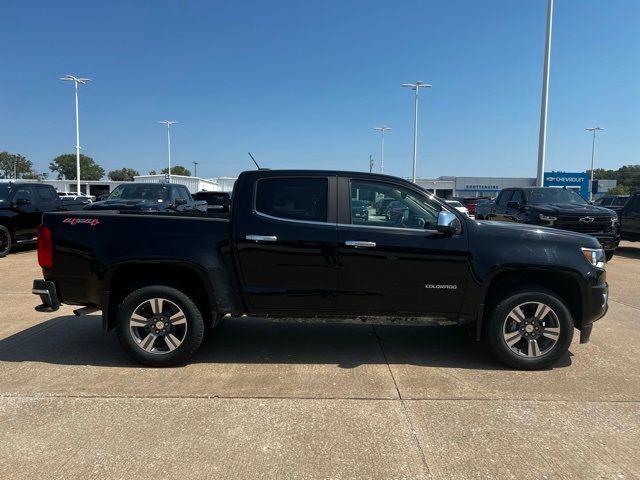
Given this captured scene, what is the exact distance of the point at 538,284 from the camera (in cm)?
479

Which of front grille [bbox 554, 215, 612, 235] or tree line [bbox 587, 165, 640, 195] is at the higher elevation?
tree line [bbox 587, 165, 640, 195]

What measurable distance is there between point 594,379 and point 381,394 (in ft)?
6.81

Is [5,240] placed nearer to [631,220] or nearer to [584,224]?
[584,224]

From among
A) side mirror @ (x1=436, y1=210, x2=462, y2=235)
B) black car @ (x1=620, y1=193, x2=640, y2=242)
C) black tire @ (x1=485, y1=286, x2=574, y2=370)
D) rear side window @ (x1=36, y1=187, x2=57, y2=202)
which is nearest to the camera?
side mirror @ (x1=436, y1=210, x2=462, y2=235)

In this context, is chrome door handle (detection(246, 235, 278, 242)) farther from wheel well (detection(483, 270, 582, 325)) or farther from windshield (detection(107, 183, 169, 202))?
windshield (detection(107, 183, 169, 202))

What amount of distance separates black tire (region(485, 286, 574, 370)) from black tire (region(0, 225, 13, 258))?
12.0 m

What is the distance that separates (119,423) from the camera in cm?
356

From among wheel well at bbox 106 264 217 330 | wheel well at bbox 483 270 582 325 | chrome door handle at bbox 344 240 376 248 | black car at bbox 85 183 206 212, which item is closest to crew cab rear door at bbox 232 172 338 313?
chrome door handle at bbox 344 240 376 248

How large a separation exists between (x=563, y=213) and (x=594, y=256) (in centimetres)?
754

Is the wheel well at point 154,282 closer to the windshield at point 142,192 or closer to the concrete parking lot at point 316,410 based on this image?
the concrete parking lot at point 316,410

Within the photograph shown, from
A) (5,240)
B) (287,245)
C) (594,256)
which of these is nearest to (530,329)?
(594,256)

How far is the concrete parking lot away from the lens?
3074 mm

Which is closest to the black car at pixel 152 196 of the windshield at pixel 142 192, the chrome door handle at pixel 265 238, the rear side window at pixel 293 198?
the windshield at pixel 142 192

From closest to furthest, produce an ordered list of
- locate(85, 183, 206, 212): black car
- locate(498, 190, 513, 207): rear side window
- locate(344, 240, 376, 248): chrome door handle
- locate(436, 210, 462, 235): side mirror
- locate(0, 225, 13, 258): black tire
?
locate(436, 210, 462, 235): side mirror → locate(344, 240, 376, 248): chrome door handle → locate(85, 183, 206, 212): black car → locate(0, 225, 13, 258): black tire → locate(498, 190, 513, 207): rear side window
